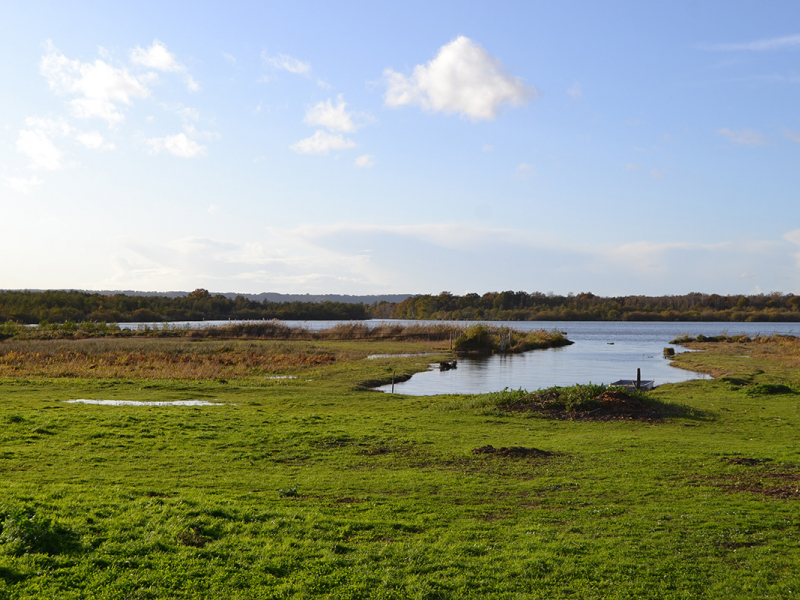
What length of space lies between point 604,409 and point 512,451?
9.89 m

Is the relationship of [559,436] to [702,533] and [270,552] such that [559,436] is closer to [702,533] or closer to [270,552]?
[702,533]

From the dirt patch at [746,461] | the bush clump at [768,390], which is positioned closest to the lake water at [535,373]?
the bush clump at [768,390]

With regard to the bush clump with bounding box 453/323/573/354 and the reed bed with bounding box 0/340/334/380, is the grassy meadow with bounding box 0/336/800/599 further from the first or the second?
the bush clump with bounding box 453/323/573/354

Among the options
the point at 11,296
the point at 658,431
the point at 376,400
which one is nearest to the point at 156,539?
the point at 658,431

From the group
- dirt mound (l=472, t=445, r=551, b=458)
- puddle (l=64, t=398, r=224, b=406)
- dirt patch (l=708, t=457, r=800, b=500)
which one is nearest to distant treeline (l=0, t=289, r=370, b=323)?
puddle (l=64, t=398, r=224, b=406)

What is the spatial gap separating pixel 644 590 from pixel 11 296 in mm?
155602

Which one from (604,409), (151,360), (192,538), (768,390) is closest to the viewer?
(192,538)

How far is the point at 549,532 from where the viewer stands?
8938 mm

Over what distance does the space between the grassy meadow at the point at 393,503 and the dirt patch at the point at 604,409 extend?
1.44 ft

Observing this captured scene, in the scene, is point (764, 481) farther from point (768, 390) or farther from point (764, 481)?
point (768, 390)

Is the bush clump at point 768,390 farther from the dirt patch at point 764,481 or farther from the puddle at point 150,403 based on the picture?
the puddle at point 150,403

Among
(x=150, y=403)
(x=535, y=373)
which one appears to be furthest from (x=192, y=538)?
(x=535, y=373)

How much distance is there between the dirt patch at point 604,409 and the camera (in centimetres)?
2264

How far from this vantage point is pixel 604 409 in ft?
76.7
